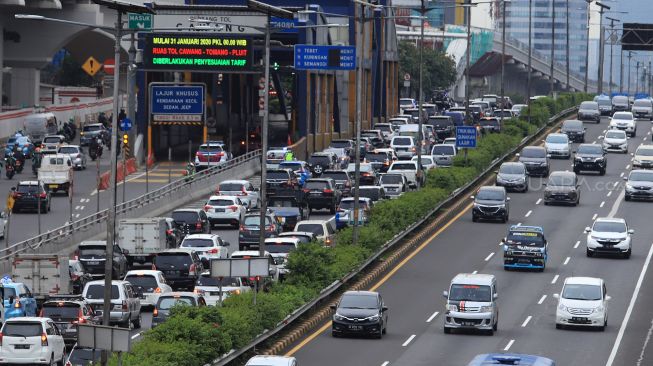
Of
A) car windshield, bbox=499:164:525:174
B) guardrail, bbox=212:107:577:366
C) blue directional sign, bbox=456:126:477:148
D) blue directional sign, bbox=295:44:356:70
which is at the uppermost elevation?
blue directional sign, bbox=295:44:356:70

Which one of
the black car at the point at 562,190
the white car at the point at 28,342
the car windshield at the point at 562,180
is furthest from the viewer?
the car windshield at the point at 562,180

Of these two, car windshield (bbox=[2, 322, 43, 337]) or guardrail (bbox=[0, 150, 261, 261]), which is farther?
guardrail (bbox=[0, 150, 261, 261])


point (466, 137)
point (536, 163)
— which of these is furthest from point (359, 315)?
point (536, 163)

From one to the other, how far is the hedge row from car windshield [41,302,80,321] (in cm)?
394

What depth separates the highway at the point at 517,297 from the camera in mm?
41156

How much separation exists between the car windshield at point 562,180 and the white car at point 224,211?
592 inches

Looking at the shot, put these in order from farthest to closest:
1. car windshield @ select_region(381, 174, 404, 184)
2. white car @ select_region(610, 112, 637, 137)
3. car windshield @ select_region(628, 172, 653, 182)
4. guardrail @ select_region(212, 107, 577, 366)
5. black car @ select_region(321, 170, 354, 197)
Answer: white car @ select_region(610, 112, 637, 137) → car windshield @ select_region(628, 172, 653, 182) → black car @ select_region(321, 170, 354, 197) → car windshield @ select_region(381, 174, 404, 184) → guardrail @ select_region(212, 107, 577, 366)

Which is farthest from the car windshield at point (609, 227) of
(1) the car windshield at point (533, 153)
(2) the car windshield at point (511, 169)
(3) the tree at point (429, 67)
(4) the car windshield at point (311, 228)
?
(3) the tree at point (429, 67)

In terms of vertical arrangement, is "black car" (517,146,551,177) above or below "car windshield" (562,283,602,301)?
above

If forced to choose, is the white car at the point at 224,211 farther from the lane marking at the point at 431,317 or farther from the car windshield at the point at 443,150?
the car windshield at the point at 443,150

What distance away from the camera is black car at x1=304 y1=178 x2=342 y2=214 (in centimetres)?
7144

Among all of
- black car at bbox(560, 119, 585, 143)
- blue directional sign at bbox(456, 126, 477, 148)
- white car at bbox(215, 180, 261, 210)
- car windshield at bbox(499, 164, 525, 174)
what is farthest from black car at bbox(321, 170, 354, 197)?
black car at bbox(560, 119, 585, 143)

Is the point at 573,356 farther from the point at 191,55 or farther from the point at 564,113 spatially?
the point at 564,113

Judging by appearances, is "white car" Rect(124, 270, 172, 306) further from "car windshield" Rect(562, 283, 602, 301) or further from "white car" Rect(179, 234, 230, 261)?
"car windshield" Rect(562, 283, 602, 301)
